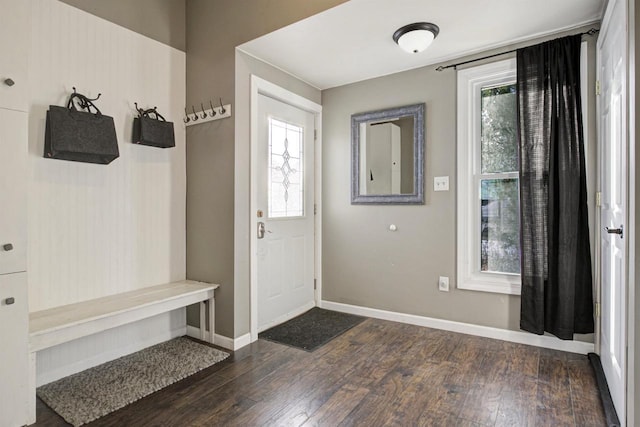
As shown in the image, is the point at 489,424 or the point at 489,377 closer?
the point at 489,424

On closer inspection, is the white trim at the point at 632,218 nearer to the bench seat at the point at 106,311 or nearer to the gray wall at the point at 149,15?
the bench seat at the point at 106,311

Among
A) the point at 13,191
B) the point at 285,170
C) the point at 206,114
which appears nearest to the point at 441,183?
the point at 285,170

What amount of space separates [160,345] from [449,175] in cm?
266

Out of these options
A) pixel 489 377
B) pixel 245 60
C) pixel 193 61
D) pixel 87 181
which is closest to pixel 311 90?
pixel 245 60

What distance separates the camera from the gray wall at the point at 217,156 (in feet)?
9.03

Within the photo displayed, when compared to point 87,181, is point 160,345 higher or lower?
lower

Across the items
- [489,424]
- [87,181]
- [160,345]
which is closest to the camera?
[489,424]

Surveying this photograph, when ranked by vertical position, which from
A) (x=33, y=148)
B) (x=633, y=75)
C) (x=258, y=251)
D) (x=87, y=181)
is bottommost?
(x=258, y=251)

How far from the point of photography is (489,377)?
226cm

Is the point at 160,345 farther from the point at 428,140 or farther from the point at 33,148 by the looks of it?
the point at 428,140

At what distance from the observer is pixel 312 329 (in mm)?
3133

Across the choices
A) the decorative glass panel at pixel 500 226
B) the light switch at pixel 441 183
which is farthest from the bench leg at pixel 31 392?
the decorative glass panel at pixel 500 226

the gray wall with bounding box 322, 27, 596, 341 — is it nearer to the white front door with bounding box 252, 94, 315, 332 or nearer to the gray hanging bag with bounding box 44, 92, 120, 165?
the white front door with bounding box 252, 94, 315, 332

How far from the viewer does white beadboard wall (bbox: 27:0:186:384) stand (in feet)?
7.26
